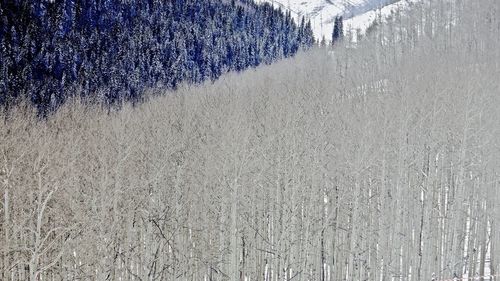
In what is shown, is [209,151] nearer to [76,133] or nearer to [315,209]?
[315,209]

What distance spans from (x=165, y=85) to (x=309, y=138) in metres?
46.7

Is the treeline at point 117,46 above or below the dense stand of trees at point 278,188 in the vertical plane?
above

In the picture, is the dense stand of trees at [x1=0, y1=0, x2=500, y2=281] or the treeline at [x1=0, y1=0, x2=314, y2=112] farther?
the treeline at [x1=0, y1=0, x2=314, y2=112]

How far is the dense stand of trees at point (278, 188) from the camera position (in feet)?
92.2

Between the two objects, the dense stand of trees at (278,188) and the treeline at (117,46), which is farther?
the treeline at (117,46)

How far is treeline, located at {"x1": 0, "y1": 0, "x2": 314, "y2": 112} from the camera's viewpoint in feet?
221

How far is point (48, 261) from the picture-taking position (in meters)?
27.4

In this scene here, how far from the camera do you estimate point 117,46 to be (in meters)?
79.2

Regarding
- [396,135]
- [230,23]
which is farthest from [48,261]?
[230,23]

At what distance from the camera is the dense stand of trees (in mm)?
28094

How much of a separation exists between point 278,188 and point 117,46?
54.4m

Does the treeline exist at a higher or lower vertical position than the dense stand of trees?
higher

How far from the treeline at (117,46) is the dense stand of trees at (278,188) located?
98.1ft

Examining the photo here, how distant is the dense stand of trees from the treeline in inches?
1178
